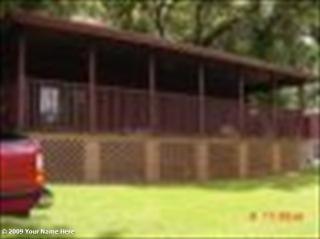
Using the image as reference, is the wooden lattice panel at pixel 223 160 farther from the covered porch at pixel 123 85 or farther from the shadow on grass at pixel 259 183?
the shadow on grass at pixel 259 183

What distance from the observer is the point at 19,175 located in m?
10.9

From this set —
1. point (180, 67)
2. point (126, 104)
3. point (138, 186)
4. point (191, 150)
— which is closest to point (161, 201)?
point (138, 186)

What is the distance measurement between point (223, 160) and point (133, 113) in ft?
13.0

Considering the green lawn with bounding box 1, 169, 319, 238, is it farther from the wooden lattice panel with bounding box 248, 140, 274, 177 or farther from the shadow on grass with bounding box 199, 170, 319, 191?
the wooden lattice panel with bounding box 248, 140, 274, 177

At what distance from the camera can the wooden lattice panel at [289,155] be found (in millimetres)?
25781

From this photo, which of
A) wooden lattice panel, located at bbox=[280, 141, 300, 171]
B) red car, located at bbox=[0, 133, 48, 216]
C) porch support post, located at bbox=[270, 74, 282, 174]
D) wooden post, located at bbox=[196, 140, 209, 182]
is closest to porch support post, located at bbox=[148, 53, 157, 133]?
wooden post, located at bbox=[196, 140, 209, 182]

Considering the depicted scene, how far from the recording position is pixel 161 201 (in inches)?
585

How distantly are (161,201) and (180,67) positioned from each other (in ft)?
32.1

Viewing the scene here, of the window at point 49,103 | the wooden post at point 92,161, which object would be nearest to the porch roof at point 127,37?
the window at point 49,103

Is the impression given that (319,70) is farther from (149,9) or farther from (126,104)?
(149,9)

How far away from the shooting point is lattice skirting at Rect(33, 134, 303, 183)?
17.9 meters

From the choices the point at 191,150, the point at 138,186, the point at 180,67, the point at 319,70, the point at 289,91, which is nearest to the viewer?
the point at 138,186

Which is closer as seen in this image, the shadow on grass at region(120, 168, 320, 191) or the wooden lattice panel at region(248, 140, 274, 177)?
the shadow on grass at region(120, 168, 320, 191)

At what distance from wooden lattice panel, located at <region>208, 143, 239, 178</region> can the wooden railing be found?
0.40m
